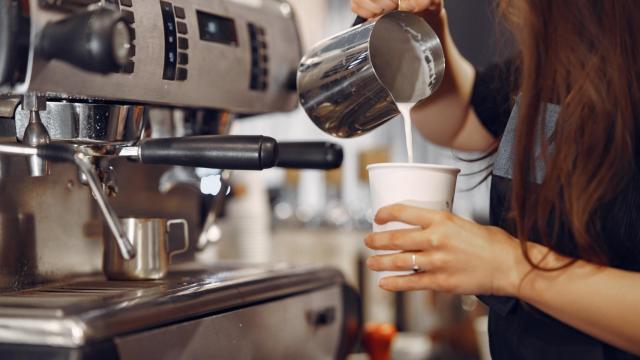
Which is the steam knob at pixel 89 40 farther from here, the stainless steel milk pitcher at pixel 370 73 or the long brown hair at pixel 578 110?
the long brown hair at pixel 578 110

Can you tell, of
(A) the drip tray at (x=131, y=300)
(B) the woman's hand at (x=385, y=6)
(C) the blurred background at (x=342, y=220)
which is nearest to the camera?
(A) the drip tray at (x=131, y=300)

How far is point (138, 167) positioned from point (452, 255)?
581mm

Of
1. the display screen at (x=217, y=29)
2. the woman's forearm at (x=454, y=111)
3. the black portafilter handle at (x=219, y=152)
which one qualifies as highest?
the display screen at (x=217, y=29)

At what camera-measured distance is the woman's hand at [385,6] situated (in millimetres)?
929

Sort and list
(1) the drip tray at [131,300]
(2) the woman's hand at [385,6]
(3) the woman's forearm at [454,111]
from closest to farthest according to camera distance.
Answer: (1) the drip tray at [131,300]
(2) the woman's hand at [385,6]
(3) the woman's forearm at [454,111]

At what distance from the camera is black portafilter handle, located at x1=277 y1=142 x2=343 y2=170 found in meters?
1.01

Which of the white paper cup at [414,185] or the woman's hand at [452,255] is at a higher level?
the white paper cup at [414,185]

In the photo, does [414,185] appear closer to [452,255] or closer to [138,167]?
[452,255]

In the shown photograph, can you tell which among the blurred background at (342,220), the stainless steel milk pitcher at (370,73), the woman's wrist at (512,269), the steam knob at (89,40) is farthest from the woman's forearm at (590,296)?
the blurred background at (342,220)

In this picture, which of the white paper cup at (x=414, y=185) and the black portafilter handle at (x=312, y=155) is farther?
the black portafilter handle at (x=312, y=155)

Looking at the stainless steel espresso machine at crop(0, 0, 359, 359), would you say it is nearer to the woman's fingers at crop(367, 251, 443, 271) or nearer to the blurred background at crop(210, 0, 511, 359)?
the woman's fingers at crop(367, 251, 443, 271)

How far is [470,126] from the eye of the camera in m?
1.11

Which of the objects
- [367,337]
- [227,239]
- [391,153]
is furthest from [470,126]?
[391,153]

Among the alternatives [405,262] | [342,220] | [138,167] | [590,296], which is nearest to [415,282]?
[405,262]
